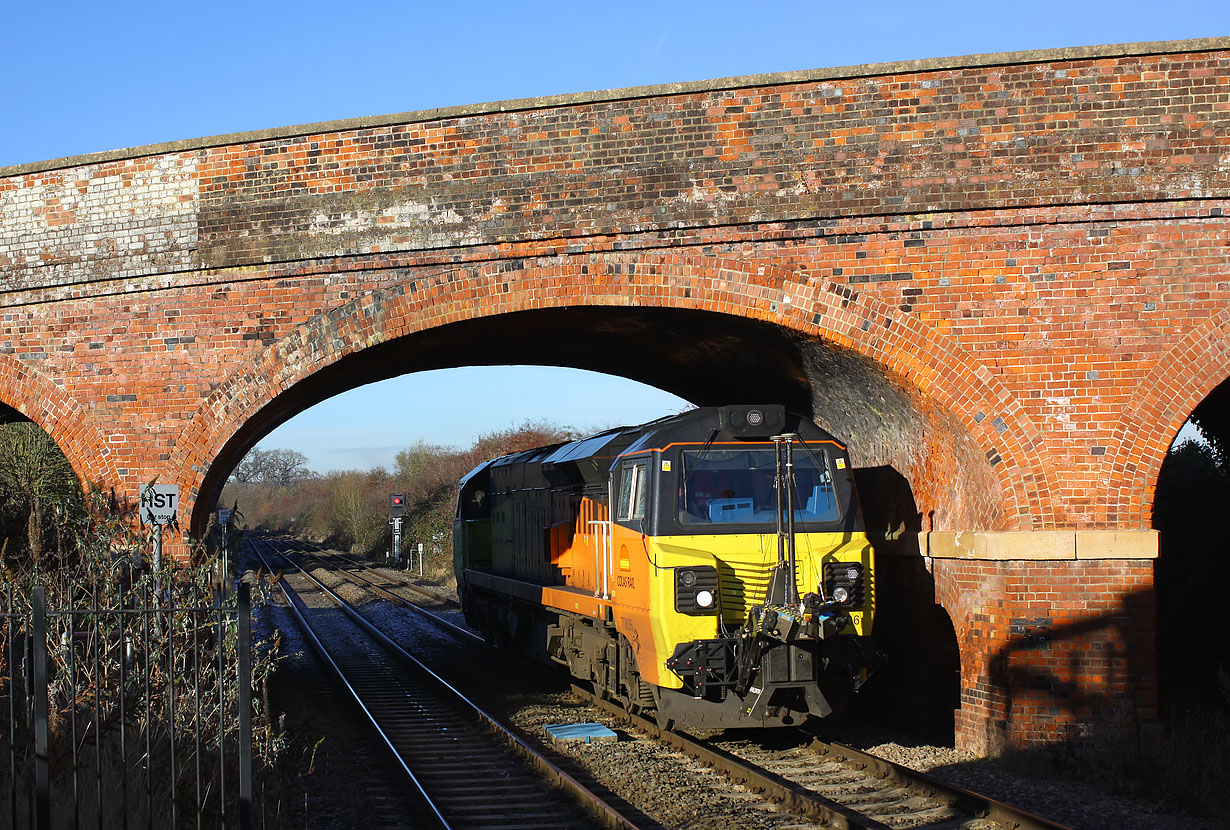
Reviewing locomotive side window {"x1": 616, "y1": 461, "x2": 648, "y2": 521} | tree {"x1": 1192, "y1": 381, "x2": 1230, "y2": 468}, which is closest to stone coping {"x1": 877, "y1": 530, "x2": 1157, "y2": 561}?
tree {"x1": 1192, "y1": 381, "x2": 1230, "y2": 468}

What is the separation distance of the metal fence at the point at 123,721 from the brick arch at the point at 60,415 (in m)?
1.69

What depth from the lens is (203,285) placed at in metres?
11.8

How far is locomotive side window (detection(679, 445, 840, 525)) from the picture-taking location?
33.5 ft

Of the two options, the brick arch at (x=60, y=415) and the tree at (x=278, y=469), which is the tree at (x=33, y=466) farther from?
the tree at (x=278, y=469)

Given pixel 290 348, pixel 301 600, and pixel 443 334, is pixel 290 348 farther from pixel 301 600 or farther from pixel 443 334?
pixel 301 600

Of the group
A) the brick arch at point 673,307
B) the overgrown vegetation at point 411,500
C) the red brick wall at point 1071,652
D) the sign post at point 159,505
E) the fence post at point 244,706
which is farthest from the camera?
the overgrown vegetation at point 411,500

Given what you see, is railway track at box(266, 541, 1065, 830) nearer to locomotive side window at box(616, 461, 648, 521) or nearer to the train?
the train

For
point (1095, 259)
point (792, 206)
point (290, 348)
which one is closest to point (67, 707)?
point (290, 348)

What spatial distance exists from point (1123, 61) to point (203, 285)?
9470mm

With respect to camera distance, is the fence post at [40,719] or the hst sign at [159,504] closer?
the fence post at [40,719]

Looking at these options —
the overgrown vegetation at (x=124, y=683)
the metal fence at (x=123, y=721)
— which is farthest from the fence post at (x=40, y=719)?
the overgrown vegetation at (x=124, y=683)

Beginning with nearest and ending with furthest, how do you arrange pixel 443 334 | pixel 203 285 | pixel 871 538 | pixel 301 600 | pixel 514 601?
pixel 203 285, pixel 443 334, pixel 871 538, pixel 514 601, pixel 301 600

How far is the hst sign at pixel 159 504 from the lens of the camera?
1127 centimetres

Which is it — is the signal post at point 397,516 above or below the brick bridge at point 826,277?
below
